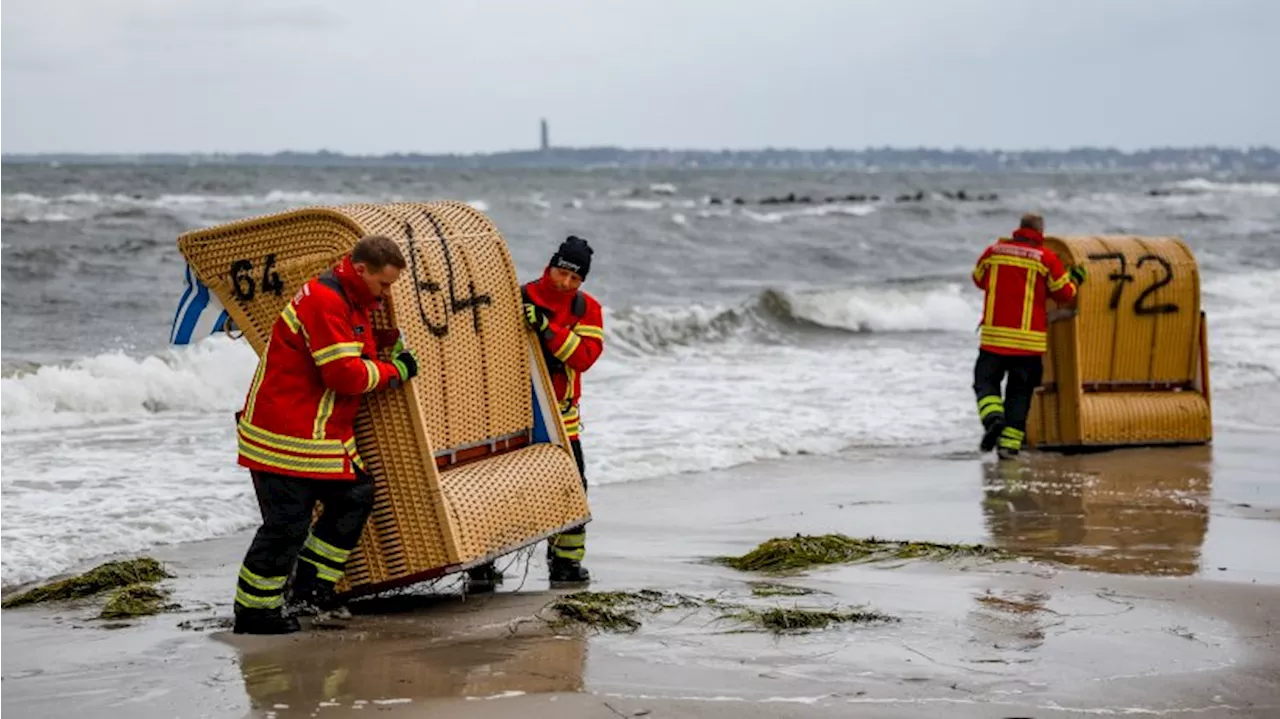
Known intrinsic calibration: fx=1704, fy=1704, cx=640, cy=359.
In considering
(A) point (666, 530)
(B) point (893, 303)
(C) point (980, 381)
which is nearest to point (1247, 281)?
(B) point (893, 303)

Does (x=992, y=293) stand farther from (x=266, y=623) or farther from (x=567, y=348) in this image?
(x=266, y=623)

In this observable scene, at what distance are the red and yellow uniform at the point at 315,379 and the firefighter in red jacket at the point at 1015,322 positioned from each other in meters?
6.43

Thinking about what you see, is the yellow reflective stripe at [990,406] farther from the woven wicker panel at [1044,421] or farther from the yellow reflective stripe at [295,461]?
the yellow reflective stripe at [295,461]

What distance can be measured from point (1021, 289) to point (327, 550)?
6.52 metres

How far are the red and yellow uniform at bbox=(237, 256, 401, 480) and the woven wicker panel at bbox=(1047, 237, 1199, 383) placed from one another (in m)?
7.20

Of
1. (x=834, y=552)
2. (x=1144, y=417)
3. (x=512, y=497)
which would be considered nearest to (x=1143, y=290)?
(x=1144, y=417)

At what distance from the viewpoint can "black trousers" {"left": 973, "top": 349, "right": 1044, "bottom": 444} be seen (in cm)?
1216

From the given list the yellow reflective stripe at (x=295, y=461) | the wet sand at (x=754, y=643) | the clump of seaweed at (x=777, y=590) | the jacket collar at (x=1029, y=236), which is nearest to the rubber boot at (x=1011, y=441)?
the jacket collar at (x=1029, y=236)

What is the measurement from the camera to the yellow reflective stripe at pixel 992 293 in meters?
12.0

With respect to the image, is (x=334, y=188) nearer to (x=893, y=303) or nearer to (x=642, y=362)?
(x=893, y=303)

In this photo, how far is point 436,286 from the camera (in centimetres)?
720

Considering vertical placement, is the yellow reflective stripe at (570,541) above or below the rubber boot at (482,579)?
above

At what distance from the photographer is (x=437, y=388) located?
714cm

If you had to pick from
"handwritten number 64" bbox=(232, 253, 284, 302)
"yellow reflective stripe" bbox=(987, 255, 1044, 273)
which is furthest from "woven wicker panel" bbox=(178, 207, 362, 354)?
"yellow reflective stripe" bbox=(987, 255, 1044, 273)
